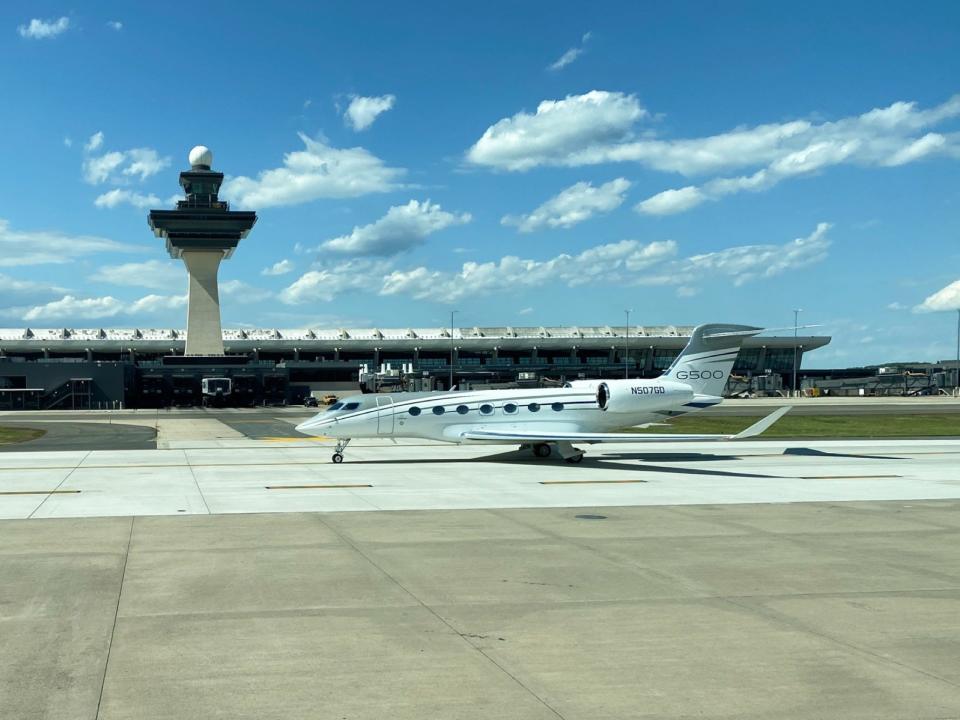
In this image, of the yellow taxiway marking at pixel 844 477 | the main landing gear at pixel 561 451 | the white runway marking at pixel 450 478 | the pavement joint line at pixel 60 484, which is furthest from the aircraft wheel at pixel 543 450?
the pavement joint line at pixel 60 484

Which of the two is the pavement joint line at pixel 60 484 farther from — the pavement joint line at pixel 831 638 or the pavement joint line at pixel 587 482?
the pavement joint line at pixel 831 638

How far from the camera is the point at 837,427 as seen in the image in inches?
2126

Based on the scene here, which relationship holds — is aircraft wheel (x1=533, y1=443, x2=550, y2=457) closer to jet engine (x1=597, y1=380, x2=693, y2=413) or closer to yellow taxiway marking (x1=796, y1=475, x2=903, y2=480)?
jet engine (x1=597, y1=380, x2=693, y2=413)

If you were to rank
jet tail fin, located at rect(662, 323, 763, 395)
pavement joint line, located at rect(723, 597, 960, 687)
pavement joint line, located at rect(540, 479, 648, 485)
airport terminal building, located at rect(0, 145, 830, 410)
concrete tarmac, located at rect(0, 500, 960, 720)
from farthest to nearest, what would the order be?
airport terminal building, located at rect(0, 145, 830, 410)
jet tail fin, located at rect(662, 323, 763, 395)
pavement joint line, located at rect(540, 479, 648, 485)
pavement joint line, located at rect(723, 597, 960, 687)
concrete tarmac, located at rect(0, 500, 960, 720)

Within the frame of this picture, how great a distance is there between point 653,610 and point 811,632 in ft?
6.45

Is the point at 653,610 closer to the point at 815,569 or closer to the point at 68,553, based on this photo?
the point at 815,569

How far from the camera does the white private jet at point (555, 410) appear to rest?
32.4 m

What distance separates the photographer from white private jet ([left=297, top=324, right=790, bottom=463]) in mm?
32375

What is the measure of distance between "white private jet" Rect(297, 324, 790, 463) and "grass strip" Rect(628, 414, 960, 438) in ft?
39.9

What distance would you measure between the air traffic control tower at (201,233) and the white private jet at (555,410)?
104413mm

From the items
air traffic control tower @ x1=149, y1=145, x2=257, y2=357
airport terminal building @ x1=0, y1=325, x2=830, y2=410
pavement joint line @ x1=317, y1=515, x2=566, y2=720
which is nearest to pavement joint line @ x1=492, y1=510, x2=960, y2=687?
pavement joint line @ x1=317, y1=515, x2=566, y2=720

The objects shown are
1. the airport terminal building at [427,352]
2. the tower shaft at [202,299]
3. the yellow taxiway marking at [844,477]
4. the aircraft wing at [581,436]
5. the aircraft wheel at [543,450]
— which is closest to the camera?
the yellow taxiway marking at [844,477]

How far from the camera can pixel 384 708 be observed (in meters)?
8.27

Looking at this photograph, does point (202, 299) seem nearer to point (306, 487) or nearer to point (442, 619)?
point (306, 487)
